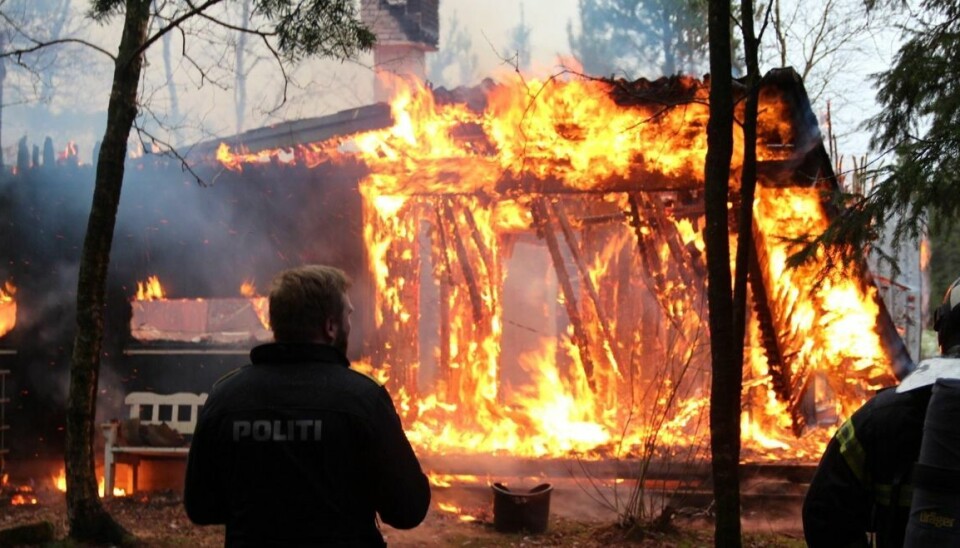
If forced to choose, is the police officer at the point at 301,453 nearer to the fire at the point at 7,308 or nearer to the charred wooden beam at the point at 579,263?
the charred wooden beam at the point at 579,263

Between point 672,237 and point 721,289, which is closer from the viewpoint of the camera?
point 721,289

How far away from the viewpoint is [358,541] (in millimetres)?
2625

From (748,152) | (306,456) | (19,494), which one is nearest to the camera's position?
(306,456)

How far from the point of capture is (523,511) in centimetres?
814

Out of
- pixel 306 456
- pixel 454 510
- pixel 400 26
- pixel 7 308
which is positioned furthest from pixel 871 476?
pixel 400 26

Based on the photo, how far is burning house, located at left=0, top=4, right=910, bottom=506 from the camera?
32.9ft

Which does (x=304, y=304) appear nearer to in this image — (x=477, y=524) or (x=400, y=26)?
(x=477, y=524)

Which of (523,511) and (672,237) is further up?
(672,237)

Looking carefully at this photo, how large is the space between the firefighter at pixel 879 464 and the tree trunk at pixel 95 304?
6384 millimetres

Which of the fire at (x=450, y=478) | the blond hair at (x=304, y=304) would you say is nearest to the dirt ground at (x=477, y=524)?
the fire at (x=450, y=478)

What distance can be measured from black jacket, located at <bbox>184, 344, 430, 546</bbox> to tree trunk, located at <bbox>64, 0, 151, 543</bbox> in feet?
16.7

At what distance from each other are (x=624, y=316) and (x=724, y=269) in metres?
9.73

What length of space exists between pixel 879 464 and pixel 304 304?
1913 millimetres

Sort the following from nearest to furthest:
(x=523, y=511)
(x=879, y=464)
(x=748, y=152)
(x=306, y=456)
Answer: (x=879, y=464) < (x=306, y=456) < (x=748, y=152) < (x=523, y=511)
